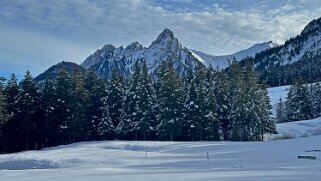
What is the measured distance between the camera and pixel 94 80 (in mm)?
61812

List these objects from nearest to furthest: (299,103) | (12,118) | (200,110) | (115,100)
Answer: (12,118) < (200,110) < (115,100) < (299,103)

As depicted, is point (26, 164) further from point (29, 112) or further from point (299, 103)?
point (299, 103)

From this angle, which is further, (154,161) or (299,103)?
(299,103)

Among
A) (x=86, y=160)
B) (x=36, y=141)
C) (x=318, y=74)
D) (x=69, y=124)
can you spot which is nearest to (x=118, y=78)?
→ (x=69, y=124)

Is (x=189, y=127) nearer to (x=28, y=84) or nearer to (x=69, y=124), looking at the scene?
(x=69, y=124)

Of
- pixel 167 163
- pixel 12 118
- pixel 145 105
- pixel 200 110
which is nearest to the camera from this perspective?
pixel 167 163

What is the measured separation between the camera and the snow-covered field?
1557 centimetres

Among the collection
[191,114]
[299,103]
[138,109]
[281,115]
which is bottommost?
[281,115]

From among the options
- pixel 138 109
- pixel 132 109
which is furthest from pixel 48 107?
pixel 138 109

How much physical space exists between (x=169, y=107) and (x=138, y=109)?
177 inches

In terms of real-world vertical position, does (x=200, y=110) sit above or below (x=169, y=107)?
below

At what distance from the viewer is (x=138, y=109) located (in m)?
56.8

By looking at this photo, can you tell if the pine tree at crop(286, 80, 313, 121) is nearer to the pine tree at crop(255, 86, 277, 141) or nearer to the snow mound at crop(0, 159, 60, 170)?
the pine tree at crop(255, 86, 277, 141)

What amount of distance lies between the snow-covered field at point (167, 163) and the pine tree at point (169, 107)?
10494 mm
